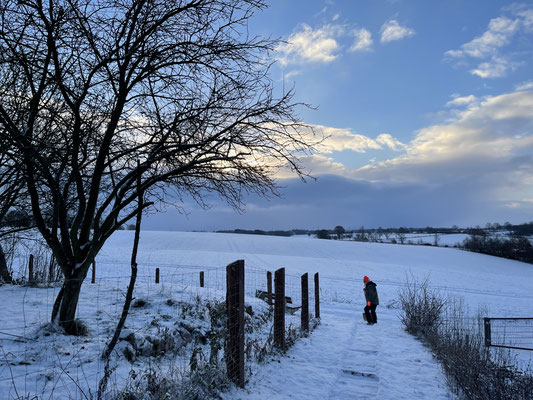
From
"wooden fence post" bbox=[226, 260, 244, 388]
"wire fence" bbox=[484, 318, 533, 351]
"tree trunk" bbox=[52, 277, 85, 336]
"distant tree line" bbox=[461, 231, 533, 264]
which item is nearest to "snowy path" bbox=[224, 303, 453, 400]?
"wooden fence post" bbox=[226, 260, 244, 388]

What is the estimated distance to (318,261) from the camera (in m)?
37.8

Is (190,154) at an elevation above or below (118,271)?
above

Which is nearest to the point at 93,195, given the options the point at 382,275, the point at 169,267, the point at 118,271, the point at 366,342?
the point at 366,342

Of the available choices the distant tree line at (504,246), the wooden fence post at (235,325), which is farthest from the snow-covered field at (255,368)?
the distant tree line at (504,246)

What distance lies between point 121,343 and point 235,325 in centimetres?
172

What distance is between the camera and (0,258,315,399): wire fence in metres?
3.91

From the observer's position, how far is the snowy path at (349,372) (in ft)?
16.4

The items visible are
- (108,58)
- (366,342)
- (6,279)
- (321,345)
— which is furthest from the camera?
(6,279)

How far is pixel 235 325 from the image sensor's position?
16.1 ft

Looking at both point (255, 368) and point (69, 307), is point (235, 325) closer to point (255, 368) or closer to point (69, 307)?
point (255, 368)

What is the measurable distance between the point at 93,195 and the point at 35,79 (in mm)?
2047

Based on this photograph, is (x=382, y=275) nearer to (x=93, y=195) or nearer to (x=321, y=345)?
(x=321, y=345)

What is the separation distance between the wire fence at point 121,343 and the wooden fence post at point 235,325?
119mm

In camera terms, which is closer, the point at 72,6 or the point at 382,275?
the point at 72,6
